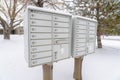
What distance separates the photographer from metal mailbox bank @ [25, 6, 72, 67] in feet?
5.48

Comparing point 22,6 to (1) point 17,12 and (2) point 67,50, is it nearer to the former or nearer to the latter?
(1) point 17,12

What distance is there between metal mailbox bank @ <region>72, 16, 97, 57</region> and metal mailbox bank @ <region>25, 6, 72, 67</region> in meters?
0.19

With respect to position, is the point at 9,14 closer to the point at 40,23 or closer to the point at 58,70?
the point at 58,70

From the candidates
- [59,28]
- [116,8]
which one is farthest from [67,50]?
[116,8]

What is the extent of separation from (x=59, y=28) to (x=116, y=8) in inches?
169

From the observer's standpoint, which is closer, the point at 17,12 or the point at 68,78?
the point at 68,78

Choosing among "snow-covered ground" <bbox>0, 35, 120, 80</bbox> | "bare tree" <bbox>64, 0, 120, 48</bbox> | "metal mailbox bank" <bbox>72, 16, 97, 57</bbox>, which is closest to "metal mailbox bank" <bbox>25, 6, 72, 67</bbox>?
"metal mailbox bank" <bbox>72, 16, 97, 57</bbox>

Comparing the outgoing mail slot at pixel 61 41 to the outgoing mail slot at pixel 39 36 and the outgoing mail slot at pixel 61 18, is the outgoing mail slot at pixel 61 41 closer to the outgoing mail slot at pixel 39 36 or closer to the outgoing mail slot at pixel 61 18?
the outgoing mail slot at pixel 39 36

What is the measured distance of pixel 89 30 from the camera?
9.03ft

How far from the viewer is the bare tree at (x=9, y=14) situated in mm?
5968

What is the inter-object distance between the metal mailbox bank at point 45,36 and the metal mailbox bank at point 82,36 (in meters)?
0.19

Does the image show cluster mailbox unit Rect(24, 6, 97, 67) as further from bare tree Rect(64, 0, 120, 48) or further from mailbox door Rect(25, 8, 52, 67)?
bare tree Rect(64, 0, 120, 48)

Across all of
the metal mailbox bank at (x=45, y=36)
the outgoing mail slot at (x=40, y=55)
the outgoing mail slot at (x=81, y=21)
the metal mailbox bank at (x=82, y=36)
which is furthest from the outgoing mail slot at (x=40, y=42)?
the outgoing mail slot at (x=81, y=21)

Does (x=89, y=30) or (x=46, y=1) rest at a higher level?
(x=46, y=1)
